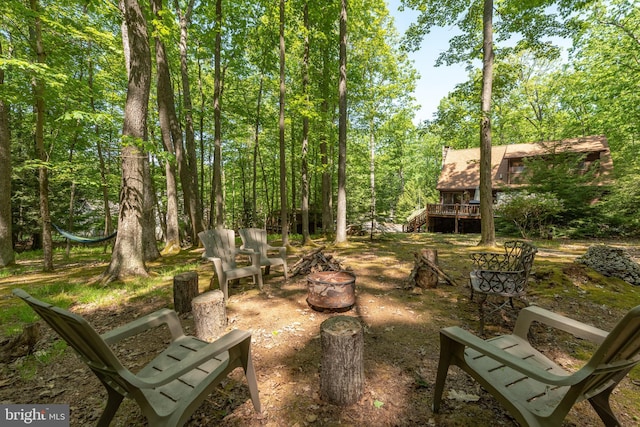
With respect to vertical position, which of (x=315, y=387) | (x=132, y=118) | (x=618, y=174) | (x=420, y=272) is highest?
(x=132, y=118)

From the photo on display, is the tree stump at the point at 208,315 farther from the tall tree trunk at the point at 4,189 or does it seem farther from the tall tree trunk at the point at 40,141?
the tall tree trunk at the point at 4,189

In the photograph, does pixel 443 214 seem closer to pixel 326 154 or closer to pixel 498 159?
pixel 498 159

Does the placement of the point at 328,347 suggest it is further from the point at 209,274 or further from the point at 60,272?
the point at 60,272

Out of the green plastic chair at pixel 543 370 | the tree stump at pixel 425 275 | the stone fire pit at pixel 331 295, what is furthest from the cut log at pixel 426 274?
the green plastic chair at pixel 543 370

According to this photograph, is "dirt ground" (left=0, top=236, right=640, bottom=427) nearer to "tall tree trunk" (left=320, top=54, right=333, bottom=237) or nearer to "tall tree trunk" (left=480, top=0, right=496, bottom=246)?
"tall tree trunk" (left=480, top=0, right=496, bottom=246)

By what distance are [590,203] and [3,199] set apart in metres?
23.1

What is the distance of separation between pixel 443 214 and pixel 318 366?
17119 mm

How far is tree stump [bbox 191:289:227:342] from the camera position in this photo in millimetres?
3051

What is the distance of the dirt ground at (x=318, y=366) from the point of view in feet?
6.58

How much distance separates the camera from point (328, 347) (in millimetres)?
2111

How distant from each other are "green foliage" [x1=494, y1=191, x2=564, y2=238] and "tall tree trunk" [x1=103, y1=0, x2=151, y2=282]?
13445 millimetres

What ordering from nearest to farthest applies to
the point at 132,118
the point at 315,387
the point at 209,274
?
the point at 315,387
the point at 132,118
the point at 209,274

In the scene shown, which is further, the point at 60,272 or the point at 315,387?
the point at 60,272

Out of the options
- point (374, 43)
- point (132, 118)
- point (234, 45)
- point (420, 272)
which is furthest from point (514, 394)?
point (374, 43)
